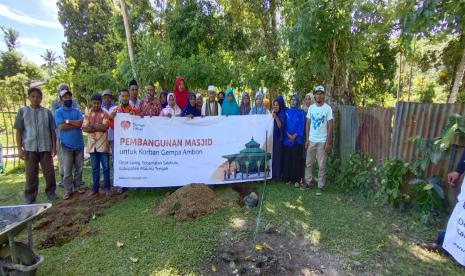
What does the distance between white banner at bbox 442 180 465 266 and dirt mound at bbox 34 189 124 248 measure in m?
4.51

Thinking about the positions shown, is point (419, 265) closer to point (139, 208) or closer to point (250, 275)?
point (250, 275)

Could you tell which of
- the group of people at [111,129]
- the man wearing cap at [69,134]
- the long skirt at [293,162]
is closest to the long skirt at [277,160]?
the group of people at [111,129]

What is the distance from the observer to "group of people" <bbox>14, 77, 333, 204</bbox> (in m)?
4.95

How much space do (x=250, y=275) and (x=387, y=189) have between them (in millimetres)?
2806

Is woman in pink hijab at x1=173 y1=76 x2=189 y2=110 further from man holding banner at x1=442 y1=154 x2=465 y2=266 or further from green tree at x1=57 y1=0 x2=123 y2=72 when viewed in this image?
green tree at x1=57 y1=0 x2=123 y2=72

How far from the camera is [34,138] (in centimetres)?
488

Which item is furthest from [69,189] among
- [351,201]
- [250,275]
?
[351,201]

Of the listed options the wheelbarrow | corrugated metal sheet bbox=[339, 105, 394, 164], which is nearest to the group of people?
corrugated metal sheet bbox=[339, 105, 394, 164]

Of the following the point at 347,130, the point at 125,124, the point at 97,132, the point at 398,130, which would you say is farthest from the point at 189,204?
the point at 347,130

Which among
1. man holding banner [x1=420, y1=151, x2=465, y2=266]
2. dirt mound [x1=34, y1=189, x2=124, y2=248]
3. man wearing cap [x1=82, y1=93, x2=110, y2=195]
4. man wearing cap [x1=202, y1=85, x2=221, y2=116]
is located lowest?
dirt mound [x1=34, y1=189, x2=124, y2=248]

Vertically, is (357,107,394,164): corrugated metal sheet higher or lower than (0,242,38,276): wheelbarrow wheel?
higher

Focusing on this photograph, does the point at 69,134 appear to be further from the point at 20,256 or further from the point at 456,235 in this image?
the point at 456,235

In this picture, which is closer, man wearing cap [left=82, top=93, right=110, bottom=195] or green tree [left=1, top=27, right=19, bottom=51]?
man wearing cap [left=82, top=93, right=110, bottom=195]

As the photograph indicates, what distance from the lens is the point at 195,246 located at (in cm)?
362
